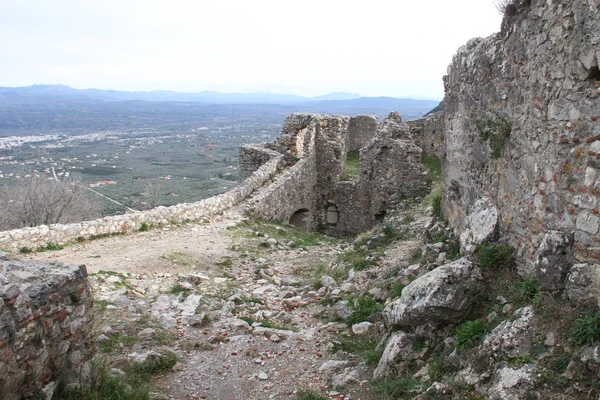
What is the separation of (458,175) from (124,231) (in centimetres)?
851

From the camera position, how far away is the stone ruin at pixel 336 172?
647 inches

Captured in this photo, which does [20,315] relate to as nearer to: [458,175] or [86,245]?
[458,175]

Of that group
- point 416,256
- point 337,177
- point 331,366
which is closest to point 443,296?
point 331,366

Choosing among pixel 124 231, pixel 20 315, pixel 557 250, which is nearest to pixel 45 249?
pixel 124 231

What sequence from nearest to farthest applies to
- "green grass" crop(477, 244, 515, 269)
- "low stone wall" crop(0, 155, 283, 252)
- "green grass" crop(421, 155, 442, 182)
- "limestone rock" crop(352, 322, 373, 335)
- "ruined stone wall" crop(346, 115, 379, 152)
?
1. "green grass" crop(477, 244, 515, 269)
2. "limestone rock" crop(352, 322, 373, 335)
3. "low stone wall" crop(0, 155, 283, 252)
4. "green grass" crop(421, 155, 442, 182)
5. "ruined stone wall" crop(346, 115, 379, 152)

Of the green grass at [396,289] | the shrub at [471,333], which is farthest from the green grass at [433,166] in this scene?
the shrub at [471,333]

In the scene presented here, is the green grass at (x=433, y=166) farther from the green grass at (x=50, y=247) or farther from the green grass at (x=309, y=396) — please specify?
the green grass at (x=309, y=396)

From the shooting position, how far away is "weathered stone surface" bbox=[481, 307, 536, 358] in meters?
4.04

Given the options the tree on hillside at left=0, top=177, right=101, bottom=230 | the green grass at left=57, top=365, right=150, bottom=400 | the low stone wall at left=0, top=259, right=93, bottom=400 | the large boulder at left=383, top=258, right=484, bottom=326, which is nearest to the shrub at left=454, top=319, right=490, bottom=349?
the large boulder at left=383, top=258, right=484, bottom=326

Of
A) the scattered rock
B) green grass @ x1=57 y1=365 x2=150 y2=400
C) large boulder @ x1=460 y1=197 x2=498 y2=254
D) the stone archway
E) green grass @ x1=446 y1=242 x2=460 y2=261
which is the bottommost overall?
the stone archway

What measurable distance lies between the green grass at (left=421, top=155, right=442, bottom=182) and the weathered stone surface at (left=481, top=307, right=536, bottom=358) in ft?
41.0

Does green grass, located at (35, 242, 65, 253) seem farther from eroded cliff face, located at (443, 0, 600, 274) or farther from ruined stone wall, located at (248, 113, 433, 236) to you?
eroded cliff face, located at (443, 0, 600, 274)

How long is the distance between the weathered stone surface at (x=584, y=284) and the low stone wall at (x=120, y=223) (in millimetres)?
10420

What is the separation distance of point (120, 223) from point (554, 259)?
418 inches
